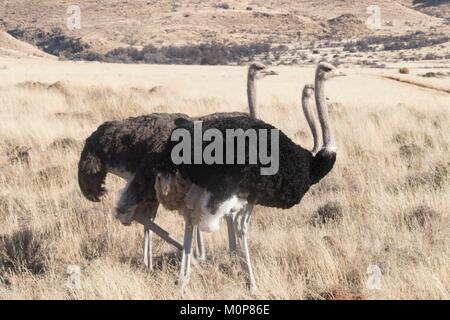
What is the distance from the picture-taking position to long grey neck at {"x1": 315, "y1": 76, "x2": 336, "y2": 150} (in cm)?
512

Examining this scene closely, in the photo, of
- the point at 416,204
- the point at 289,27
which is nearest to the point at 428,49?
the point at 289,27

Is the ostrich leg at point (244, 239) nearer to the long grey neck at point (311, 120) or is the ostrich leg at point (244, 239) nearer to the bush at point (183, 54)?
the long grey neck at point (311, 120)

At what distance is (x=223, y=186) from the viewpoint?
4.16 metres

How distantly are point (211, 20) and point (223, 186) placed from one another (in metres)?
69.0

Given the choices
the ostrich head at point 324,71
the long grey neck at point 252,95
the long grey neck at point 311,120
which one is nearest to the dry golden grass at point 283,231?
the long grey neck at point 311,120

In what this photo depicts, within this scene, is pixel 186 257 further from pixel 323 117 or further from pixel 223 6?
pixel 223 6

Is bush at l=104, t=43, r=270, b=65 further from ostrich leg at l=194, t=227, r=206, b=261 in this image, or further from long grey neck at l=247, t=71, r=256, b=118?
ostrich leg at l=194, t=227, r=206, b=261

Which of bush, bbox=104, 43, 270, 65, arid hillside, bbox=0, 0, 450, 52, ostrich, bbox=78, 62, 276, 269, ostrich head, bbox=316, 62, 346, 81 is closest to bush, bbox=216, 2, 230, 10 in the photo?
arid hillside, bbox=0, 0, 450, 52

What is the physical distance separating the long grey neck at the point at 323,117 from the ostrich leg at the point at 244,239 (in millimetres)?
833

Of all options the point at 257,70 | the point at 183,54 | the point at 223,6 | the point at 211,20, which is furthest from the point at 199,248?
the point at 223,6

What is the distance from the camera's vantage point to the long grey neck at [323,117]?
5.12 meters

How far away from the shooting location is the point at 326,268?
4.75 metres

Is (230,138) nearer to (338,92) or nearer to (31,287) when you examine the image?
(31,287)
